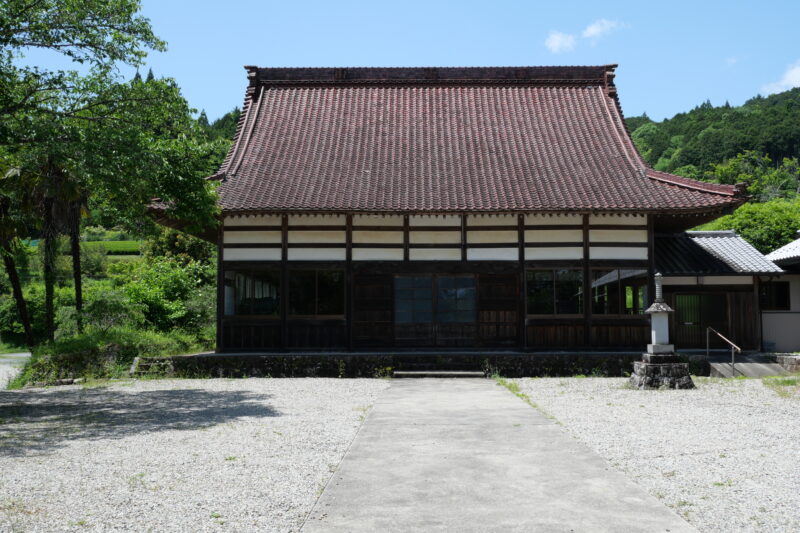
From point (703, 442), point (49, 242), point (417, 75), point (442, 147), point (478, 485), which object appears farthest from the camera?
point (417, 75)

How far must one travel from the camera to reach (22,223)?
48.6 ft

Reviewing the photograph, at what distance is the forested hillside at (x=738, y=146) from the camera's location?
56.2 metres

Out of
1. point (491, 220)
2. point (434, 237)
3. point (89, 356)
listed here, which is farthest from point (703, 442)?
point (89, 356)

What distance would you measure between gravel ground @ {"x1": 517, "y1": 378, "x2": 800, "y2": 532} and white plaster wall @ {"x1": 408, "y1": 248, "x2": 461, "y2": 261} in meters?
4.26

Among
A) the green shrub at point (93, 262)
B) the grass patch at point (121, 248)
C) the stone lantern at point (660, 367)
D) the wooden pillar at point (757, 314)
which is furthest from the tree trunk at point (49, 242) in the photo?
the grass patch at point (121, 248)

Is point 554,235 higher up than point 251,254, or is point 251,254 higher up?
point 554,235

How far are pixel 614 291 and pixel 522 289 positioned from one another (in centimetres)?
229

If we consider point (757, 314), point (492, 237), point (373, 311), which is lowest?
point (757, 314)

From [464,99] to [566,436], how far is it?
14526 millimetres

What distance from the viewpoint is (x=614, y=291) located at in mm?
15797

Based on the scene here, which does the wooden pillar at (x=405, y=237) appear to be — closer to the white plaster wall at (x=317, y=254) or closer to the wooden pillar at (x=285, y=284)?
the white plaster wall at (x=317, y=254)

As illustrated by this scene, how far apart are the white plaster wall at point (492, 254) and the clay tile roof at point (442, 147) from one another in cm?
139

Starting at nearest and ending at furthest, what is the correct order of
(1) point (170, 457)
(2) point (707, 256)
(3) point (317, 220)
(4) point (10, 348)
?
(1) point (170, 457) → (3) point (317, 220) → (2) point (707, 256) → (4) point (10, 348)

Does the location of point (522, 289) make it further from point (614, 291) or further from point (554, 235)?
point (614, 291)
